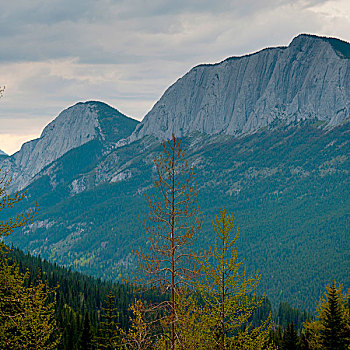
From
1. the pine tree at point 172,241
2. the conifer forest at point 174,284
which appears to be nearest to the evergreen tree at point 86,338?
the conifer forest at point 174,284

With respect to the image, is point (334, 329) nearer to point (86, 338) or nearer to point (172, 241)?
point (86, 338)

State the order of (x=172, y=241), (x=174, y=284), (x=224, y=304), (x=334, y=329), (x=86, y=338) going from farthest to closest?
(x=86, y=338), (x=334, y=329), (x=224, y=304), (x=172, y=241), (x=174, y=284)

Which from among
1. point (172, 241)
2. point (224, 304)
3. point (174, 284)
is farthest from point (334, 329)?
point (172, 241)

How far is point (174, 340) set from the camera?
78.6 ft

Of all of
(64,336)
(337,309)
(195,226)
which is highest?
(195,226)

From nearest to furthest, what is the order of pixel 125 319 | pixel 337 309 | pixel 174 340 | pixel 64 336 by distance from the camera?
pixel 174 340, pixel 337 309, pixel 64 336, pixel 125 319

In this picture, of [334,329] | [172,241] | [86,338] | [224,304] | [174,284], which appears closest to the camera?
[174,284]

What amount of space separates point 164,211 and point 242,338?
10.1 meters

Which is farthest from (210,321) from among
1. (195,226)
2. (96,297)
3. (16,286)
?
(96,297)

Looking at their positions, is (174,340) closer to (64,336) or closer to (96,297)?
(64,336)

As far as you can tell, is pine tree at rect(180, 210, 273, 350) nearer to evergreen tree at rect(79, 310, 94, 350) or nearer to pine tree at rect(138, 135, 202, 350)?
pine tree at rect(138, 135, 202, 350)

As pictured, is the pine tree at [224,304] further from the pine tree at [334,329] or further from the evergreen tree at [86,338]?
the evergreen tree at [86,338]

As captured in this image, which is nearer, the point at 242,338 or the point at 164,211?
the point at 164,211

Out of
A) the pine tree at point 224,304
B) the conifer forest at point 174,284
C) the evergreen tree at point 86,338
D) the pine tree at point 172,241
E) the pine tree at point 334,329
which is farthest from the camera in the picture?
the evergreen tree at point 86,338
